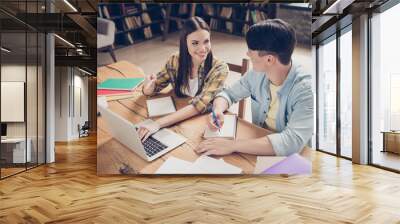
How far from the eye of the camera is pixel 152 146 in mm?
6305

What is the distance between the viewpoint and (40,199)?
4.86 metres

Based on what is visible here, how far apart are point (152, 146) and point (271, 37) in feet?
8.76

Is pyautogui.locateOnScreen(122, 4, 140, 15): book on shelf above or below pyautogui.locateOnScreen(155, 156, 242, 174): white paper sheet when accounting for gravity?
above

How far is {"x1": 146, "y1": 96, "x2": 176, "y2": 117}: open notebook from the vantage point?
20.7 ft

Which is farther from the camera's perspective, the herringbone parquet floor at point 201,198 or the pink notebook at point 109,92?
the pink notebook at point 109,92

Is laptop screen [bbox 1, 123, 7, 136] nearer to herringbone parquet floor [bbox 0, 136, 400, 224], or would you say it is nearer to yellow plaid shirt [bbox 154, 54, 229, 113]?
herringbone parquet floor [bbox 0, 136, 400, 224]

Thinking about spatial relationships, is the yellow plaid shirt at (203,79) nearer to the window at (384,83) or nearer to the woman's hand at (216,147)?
the woman's hand at (216,147)

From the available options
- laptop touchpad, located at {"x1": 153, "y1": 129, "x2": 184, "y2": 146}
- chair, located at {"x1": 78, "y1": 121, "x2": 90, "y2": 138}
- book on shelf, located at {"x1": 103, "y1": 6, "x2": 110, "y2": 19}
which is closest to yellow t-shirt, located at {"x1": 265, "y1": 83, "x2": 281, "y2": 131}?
laptop touchpad, located at {"x1": 153, "y1": 129, "x2": 184, "y2": 146}

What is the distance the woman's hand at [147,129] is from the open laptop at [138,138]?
0.16ft

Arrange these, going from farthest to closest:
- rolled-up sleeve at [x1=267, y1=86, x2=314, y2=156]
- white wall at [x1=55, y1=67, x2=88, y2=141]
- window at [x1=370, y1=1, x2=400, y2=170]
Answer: white wall at [x1=55, y1=67, x2=88, y2=141]
window at [x1=370, y1=1, x2=400, y2=170]
rolled-up sleeve at [x1=267, y1=86, x2=314, y2=156]

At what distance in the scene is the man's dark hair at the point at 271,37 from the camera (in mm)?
6348

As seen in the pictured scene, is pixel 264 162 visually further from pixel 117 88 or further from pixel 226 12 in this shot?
pixel 117 88

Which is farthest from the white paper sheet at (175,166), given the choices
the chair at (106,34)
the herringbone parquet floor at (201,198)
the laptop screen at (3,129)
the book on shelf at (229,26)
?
the laptop screen at (3,129)

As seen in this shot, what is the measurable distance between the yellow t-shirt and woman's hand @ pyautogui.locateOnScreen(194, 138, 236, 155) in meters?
0.67
